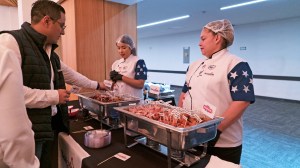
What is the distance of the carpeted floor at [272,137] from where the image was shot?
2.32 metres

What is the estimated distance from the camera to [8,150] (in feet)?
2.19

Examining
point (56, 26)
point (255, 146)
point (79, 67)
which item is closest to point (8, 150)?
point (56, 26)

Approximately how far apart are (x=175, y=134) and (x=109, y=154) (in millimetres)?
→ 386

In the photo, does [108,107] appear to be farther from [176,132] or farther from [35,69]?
Result: [176,132]

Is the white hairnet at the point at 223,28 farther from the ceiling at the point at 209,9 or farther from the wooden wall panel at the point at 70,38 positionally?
the ceiling at the point at 209,9

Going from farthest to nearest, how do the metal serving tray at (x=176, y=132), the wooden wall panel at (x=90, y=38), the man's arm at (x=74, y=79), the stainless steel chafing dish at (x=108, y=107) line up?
1. the wooden wall panel at (x=90, y=38)
2. the man's arm at (x=74, y=79)
3. the stainless steel chafing dish at (x=108, y=107)
4. the metal serving tray at (x=176, y=132)

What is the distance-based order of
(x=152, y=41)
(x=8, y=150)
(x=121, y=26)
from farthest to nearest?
(x=152, y=41), (x=121, y=26), (x=8, y=150)

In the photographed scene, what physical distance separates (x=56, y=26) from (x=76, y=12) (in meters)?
1.29

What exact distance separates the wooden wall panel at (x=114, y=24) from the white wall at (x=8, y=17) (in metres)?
3.13

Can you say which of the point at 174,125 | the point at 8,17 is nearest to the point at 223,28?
the point at 174,125

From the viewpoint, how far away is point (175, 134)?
0.83 metres

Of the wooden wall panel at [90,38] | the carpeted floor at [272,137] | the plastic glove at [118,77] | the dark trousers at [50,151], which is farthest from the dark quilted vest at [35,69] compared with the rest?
the carpeted floor at [272,137]

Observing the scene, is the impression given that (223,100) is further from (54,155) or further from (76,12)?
(76,12)

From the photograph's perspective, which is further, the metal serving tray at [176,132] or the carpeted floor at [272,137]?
the carpeted floor at [272,137]
